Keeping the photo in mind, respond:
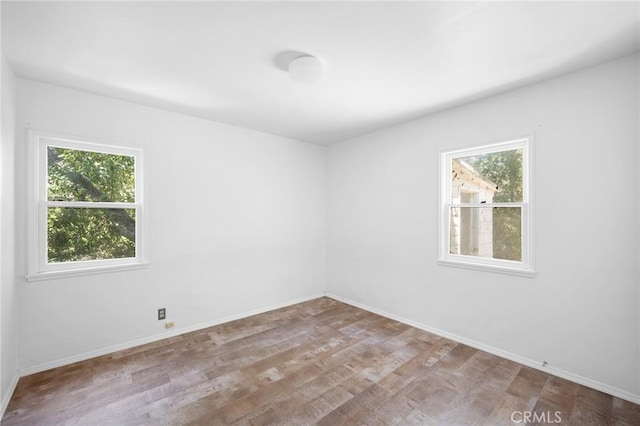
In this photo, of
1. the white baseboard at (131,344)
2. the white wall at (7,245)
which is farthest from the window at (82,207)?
Answer: the white baseboard at (131,344)

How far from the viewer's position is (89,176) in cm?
281

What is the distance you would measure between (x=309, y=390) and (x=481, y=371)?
153cm

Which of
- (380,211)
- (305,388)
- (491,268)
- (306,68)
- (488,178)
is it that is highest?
(306,68)

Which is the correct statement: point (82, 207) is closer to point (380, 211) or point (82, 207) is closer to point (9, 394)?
point (9, 394)

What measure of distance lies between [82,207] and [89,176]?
32cm

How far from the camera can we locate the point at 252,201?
13.0 ft

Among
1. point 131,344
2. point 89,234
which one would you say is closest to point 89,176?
point 89,234

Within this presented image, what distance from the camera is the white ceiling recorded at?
167cm

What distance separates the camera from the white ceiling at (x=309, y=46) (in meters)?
1.67

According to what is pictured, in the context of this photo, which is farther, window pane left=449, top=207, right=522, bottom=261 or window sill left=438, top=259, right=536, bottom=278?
window pane left=449, top=207, right=522, bottom=261

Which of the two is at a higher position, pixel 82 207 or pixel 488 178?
pixel 488 178

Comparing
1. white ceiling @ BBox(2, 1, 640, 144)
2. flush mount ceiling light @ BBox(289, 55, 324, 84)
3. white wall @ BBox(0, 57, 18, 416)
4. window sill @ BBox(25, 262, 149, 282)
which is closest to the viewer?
white ceiling @ BBox(2, 1, 640, 144)

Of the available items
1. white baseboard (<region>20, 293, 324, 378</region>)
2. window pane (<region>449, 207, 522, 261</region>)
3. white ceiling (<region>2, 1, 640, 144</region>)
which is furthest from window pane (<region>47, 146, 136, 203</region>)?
window pane (<region>449, 207, 522, 261</region>)

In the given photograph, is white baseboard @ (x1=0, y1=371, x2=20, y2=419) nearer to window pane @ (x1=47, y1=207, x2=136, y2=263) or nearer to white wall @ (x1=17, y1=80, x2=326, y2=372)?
white wall @ (x1=17, y1=80, x2=326, y2=372)
